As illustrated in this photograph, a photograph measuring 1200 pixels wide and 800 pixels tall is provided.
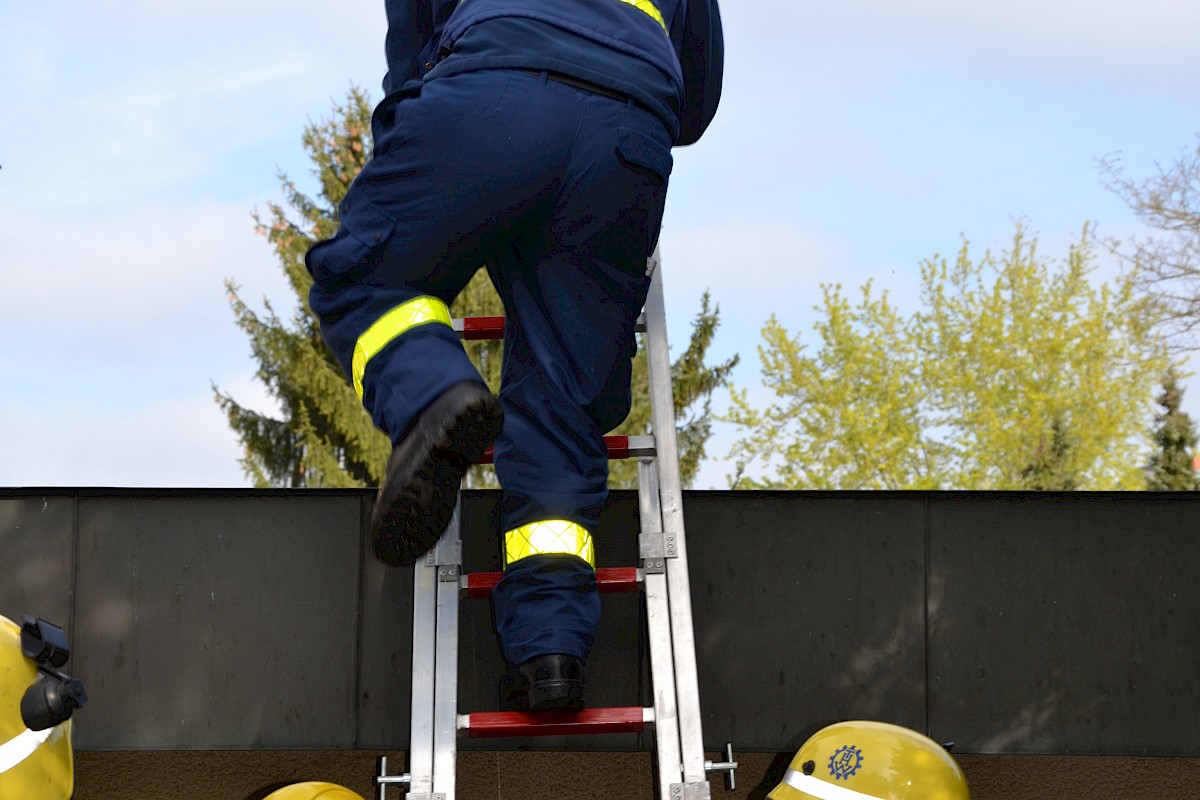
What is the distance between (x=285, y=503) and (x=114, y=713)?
0.86m

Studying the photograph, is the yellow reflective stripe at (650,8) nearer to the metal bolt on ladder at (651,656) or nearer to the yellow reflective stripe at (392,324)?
the yellow reflective stripe at (392,324)

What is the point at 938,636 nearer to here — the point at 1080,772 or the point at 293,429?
the point at 1080,772

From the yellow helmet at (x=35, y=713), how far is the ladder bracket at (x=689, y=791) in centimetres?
146

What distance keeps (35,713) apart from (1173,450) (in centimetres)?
2913

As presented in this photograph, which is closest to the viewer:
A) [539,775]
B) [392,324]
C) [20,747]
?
[20,747]

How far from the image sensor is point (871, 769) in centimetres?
363

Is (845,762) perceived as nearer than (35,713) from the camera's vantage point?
No

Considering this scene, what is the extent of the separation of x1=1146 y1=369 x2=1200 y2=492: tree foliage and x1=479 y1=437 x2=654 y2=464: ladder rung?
27146 millimetres

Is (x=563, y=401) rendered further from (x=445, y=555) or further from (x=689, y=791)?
(x=689, y=791)

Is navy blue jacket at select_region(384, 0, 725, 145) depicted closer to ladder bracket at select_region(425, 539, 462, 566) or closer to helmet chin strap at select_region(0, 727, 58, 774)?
ladder bracket at select_region(425, 539, 462, 566)

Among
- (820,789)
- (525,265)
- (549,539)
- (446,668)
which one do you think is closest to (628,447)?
(549,539)

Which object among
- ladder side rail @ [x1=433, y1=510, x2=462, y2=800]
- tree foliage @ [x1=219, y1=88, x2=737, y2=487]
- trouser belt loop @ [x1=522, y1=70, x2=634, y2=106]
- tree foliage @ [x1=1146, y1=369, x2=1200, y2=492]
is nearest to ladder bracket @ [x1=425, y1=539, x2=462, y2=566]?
ladder side rail @ [x1=433, y1=510, x2=462, y2=800]

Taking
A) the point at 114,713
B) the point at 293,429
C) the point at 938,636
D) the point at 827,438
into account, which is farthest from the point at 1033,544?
the point at 827,438

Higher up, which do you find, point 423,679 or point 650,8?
point 650,8
